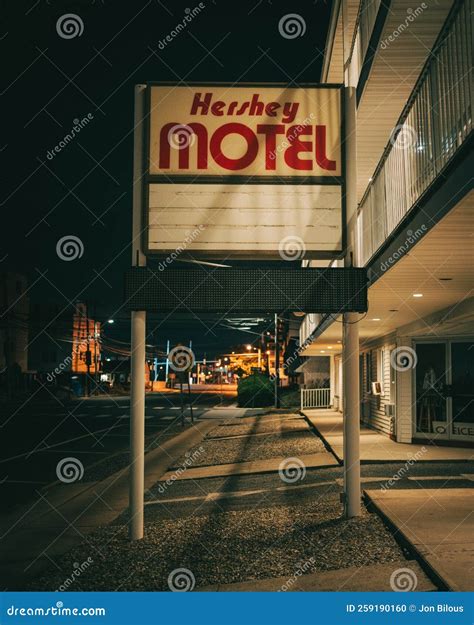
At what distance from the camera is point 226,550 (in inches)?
242

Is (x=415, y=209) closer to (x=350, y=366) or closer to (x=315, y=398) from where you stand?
(x=350, y=366)

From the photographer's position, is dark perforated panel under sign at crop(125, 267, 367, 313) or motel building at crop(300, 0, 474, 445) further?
dark perforated panel under sign at crop(125, 267, 367, 313)

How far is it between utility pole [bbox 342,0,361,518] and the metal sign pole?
87.5 inches

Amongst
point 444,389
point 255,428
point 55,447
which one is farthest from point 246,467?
point 255,428

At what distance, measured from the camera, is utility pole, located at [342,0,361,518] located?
7.00 m

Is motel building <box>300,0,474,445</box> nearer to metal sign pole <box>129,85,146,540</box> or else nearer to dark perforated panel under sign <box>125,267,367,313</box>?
dark perforated panel under sign <box>125,267,367,313</box>

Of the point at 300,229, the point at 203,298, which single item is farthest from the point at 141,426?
the point at 300,229

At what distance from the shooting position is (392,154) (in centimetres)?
833

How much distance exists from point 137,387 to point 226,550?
1.85m

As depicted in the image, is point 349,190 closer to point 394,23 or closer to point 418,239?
point 418,239

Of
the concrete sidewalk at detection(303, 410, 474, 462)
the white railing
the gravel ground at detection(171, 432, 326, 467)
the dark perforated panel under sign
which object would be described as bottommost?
the gravel ground at detection(171, 432, 326, 467)

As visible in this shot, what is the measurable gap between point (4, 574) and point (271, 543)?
2.53 m

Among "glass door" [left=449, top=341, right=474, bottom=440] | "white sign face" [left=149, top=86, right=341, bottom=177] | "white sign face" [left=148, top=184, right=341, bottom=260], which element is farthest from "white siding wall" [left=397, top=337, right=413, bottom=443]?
"white sign face" [left=149, top=86, right=341, bottom=177]

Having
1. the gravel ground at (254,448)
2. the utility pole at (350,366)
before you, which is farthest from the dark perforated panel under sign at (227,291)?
the gravel ground at (254,448)
